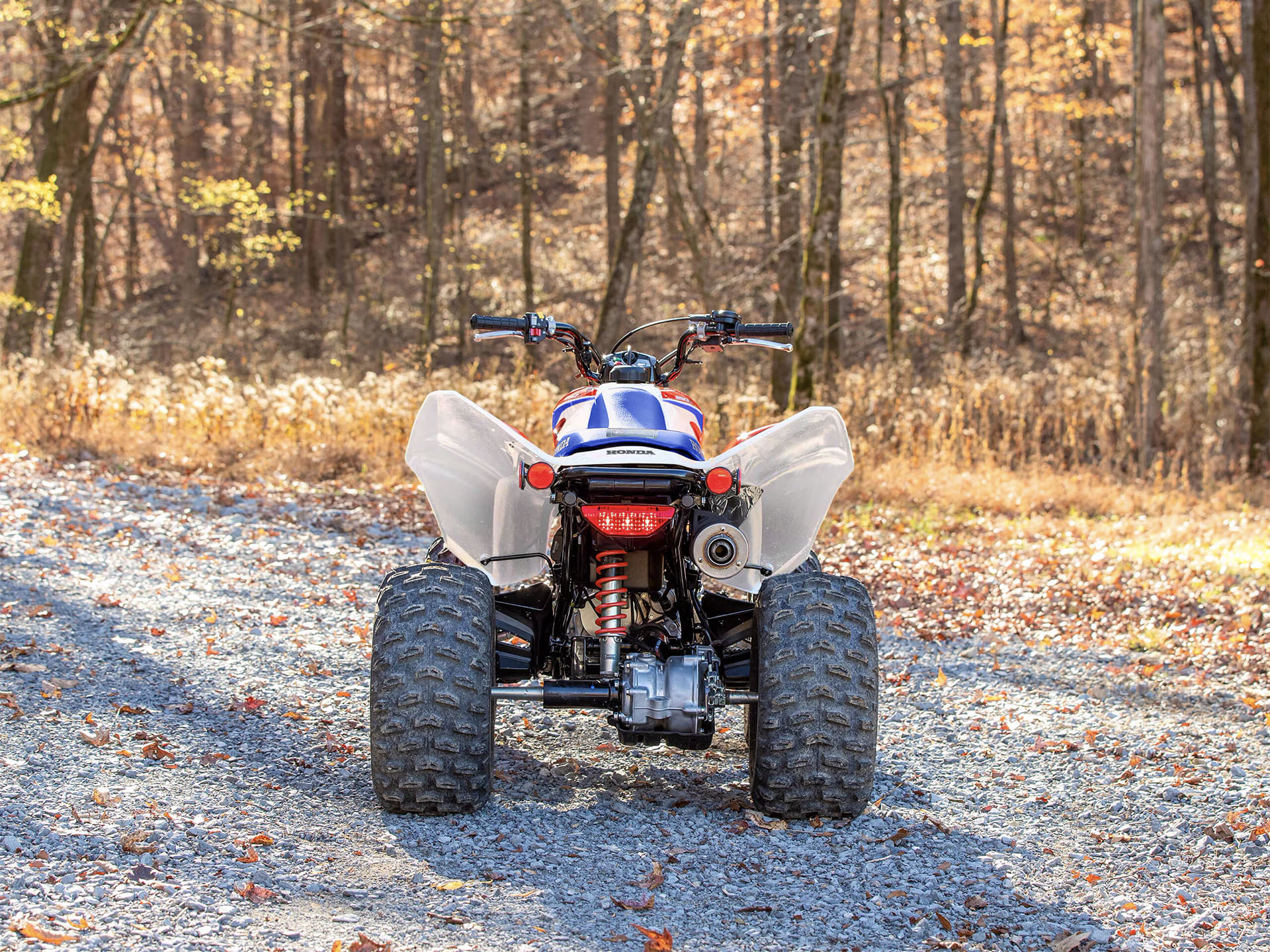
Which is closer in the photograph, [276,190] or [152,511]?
[152,511]

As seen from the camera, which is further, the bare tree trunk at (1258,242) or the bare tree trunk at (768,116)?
the bare tree trunk at (768,116)

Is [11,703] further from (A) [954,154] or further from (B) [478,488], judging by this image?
(A) [954,154]

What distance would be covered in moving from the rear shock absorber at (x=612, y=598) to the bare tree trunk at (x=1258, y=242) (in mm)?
11824

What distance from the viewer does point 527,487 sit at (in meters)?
4.57

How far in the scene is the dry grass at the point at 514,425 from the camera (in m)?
11.9

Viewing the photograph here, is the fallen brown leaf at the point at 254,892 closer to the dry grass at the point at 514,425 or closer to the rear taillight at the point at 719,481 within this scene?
the rear taillight at the point at 719,481

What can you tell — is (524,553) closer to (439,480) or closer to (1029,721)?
(439,480)

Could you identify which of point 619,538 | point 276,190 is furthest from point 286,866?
point 276,190

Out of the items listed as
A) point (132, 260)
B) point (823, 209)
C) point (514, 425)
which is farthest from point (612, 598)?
point (132, 260)

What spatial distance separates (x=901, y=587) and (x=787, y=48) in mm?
11903

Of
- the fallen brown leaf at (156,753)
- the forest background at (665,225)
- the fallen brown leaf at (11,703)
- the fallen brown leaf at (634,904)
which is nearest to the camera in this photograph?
the fallen brown leaf at (634,904)

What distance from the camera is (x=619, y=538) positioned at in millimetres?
4223

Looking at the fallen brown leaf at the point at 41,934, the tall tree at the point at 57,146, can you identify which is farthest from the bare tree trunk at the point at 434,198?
the fallen brown leaf at the point at 41,934

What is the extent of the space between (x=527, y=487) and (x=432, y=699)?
982mm
